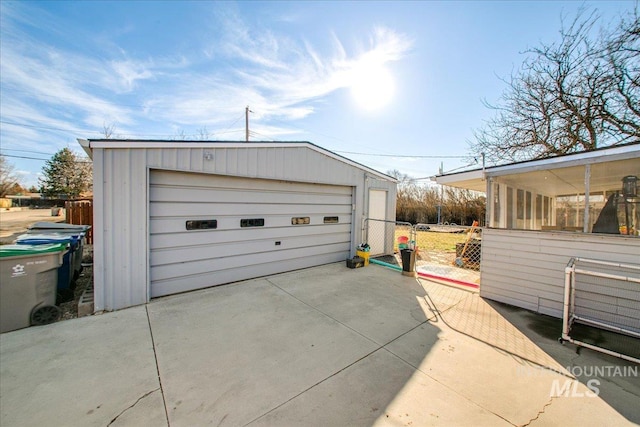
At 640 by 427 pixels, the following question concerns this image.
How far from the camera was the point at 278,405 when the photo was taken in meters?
1.89

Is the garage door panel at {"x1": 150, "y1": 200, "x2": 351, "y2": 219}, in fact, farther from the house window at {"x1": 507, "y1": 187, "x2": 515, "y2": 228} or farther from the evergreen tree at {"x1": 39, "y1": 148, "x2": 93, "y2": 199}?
the evergreen tree at {"x1": 39, "y1": 148, "x2": 93, "y2": 199}

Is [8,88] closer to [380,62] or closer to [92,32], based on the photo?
[92,32]

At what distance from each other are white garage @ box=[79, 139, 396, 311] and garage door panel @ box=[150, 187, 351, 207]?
0.02 meters

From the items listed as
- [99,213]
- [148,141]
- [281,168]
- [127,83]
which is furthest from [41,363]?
[127,83]

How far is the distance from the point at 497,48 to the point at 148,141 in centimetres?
888

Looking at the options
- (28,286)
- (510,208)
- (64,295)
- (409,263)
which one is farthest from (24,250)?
(510,208)

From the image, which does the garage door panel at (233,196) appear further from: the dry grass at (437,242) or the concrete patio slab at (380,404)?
the dry grass at (437,242)

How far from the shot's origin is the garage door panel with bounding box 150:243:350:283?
418cm

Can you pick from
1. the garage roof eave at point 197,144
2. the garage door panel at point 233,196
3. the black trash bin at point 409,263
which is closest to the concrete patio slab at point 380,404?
the black trash bin at point 409,263

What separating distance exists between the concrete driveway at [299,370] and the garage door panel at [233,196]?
5.88 feet

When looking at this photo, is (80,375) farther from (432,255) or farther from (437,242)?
(437,242)

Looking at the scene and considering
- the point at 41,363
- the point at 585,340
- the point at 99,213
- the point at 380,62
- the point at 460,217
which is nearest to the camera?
the point at 41,363

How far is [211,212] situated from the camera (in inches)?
182

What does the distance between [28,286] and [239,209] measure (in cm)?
300
